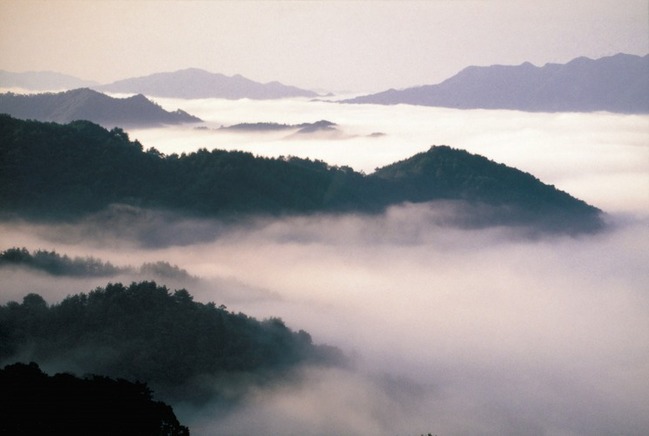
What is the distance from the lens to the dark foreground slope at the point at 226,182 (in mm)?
95625

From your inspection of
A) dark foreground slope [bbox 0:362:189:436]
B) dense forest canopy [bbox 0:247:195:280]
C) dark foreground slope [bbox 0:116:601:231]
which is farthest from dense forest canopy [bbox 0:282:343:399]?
dark foreground slope [bbox 0:116:601:231]

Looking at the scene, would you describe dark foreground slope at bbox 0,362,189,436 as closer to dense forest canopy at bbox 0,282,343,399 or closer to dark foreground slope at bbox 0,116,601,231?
dense forest canopy at bbox 0,282,343,399

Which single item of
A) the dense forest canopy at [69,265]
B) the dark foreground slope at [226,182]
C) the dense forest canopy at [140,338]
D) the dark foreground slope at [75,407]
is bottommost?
the dark foreground slope at [75,407]

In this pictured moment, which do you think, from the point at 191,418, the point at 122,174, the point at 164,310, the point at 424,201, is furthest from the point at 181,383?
the point at 424,201

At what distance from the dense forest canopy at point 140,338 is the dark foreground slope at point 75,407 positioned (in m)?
24.7

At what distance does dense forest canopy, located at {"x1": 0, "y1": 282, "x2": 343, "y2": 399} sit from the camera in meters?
50.0

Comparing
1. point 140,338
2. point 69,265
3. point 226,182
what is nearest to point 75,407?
point 140,338

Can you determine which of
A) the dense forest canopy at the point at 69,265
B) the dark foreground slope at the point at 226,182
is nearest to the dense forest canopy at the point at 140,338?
the dense forest canopy at the point at 69,265

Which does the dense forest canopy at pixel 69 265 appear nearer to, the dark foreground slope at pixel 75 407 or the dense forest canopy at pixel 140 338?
the dense forest canopy at pixel 140 338

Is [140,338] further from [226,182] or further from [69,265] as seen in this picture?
[226,182]

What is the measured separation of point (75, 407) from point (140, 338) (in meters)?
30.8

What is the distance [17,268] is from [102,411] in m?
52.4

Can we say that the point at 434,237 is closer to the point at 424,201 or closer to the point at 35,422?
the point at 424,201

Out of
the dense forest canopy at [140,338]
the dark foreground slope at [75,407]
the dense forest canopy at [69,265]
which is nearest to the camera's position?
the dark foreground slope at [75,407]
